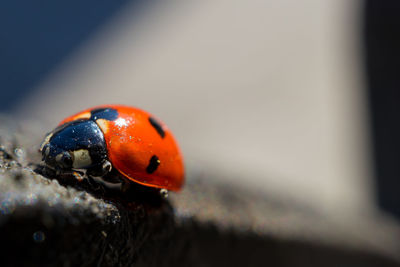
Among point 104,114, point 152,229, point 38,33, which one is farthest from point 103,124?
point 38,33

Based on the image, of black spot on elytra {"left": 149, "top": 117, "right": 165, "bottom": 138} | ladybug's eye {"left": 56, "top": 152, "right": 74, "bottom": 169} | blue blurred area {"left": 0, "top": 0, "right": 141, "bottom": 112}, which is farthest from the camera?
blue blurred area {"left": 0, "top": 0, "right": 141, "bottom": 112}

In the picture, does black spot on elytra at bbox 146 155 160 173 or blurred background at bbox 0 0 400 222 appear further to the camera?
blurred background at bbox 0 0 400 222

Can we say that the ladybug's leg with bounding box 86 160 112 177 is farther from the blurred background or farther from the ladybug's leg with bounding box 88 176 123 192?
the blurred background

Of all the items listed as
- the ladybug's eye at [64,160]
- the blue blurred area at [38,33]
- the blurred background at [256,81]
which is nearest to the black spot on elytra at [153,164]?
the ladybug's eye at [64,160]

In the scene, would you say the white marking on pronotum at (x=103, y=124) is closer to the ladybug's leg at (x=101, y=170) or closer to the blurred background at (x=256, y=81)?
the ladybug's leg at (x=101, y=170)

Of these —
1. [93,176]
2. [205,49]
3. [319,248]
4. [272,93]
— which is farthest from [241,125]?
[93,176]

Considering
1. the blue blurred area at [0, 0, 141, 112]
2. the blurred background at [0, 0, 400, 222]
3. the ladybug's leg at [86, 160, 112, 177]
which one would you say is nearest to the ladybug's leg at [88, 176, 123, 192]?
the ladybug's leg at [86, 160, 112, 177]

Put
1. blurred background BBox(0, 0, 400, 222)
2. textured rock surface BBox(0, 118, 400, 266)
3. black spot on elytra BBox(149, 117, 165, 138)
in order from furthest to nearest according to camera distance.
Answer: blurred background BBox(0, 0, 400, 222) < black spot on elytra BBox(149, 117, 165, 138) < textured rock surface BBox(0, 118, 400, 266)
